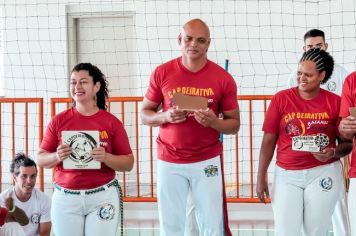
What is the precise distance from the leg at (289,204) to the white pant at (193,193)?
46 centimetres

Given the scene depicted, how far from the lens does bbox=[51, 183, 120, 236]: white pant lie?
4.36 metres

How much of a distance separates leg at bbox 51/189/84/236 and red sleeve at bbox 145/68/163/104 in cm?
91

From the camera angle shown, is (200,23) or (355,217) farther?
(200,23)

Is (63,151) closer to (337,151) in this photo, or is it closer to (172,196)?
(172,196)

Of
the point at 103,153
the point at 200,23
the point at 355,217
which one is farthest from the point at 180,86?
the point at 355,217

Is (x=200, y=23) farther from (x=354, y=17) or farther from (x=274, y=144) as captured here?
(x=354, y=17)

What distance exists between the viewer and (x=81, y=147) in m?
4.40

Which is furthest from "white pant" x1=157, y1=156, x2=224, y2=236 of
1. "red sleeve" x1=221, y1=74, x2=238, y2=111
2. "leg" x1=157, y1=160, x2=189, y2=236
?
"red sleeve" x1=221, y1=74, x2=238, y2=111

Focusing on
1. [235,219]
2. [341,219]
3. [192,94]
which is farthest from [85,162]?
[235,219]

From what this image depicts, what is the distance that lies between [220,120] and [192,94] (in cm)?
25

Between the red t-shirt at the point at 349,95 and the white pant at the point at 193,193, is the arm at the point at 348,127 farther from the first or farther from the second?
the white pant at the point at 193,193

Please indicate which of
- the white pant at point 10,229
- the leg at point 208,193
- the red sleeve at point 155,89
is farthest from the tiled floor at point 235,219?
the red sleeve at point 155,89

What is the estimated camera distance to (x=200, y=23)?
4.71 m

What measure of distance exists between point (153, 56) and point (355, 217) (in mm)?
7017
